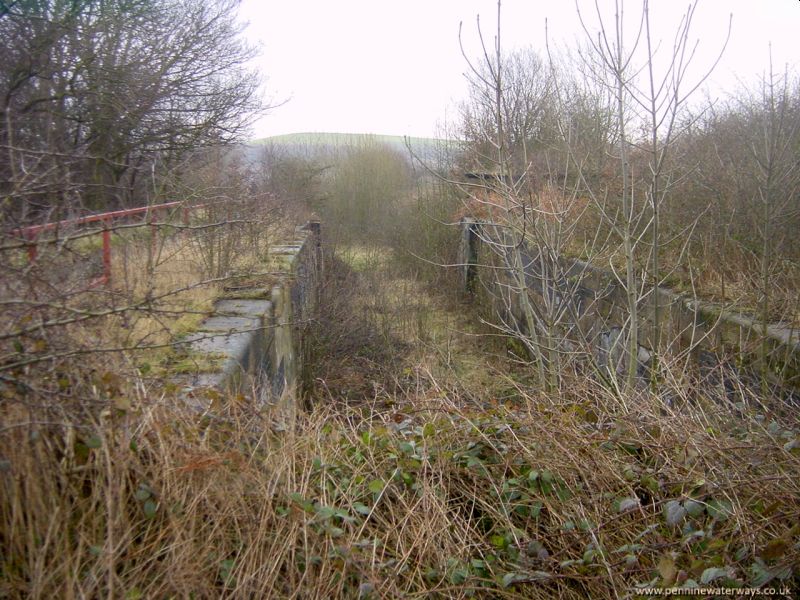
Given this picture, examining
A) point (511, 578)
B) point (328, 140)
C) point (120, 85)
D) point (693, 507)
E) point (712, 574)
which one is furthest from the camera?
point (328, 140)

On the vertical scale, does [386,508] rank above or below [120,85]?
below

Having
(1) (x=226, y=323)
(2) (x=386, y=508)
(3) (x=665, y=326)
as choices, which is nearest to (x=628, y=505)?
(2) (x=386, y=508)

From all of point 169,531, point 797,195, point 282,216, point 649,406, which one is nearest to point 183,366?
point 169,531

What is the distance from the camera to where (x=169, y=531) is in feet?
6.64

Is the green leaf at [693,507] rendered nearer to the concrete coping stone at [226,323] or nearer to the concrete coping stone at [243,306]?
the concrete coping stone at [226,323]

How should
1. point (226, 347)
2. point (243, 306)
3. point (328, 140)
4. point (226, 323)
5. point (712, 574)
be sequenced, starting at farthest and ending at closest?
point (328, 140) < point (243, 306) < point (226, 323) < point (226, 347) < point (712, 574)

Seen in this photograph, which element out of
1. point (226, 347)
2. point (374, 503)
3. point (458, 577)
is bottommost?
point (458, 577)

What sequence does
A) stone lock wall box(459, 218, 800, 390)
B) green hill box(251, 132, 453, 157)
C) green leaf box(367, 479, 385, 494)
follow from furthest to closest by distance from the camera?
green hill box(251, 132, 453, 157), stone lock wall box(459, 218, 800, 390), green leaf box(367, 479, 385, 494)

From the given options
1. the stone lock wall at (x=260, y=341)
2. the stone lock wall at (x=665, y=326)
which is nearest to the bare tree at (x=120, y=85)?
the stone lock wall at (x=260, y=341)

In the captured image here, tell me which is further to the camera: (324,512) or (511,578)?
(324,512)

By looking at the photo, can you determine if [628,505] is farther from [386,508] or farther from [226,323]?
[226,323]

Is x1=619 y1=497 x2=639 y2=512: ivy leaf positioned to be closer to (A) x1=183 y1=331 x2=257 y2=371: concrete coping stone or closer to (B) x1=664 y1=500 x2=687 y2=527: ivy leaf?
(B) x1=664 y1=500 x2=687 y2=527: ivy leaf

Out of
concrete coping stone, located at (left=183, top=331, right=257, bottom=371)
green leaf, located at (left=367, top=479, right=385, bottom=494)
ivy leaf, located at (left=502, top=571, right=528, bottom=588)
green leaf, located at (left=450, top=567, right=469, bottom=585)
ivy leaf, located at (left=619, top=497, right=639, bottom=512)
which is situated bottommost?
green leaf, located at (left=450, top=567, right=469, bottom=585)

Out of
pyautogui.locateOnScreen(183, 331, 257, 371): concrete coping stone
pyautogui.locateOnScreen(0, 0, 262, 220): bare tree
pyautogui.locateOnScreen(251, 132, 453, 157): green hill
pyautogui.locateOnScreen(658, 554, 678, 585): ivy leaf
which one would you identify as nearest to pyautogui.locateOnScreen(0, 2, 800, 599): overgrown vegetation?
pyautogui.locateOnScreen(658, 554, 678, 585): ivy leaf
